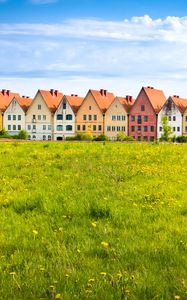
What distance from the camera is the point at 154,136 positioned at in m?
106

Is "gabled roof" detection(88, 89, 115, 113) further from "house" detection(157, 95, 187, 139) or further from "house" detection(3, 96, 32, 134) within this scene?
"house" detection(3, 96, 32, 134)

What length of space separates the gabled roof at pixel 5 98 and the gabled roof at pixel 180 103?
131 feet

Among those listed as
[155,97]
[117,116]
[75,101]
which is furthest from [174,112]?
[75,101]

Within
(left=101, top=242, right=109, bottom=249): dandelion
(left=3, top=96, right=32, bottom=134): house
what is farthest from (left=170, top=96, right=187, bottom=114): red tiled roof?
(left=101, top=242, right=109, bottom=249): dandelion

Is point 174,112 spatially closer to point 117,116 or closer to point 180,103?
point 180,103

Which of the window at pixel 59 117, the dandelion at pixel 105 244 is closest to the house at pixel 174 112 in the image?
the window at pixel 59 117

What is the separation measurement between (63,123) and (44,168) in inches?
3722

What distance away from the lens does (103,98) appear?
357 ft

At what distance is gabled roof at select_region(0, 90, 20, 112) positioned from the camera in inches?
4516

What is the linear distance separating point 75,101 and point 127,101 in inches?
483

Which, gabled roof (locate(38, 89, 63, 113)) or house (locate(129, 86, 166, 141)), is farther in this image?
gabled roof (locate(38, 89, 63, 113))

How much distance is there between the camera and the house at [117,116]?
105m

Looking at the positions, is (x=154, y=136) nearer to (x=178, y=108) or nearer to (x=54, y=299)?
(x=178, y=108)

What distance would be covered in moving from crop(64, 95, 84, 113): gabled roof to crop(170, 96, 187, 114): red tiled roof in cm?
2256
